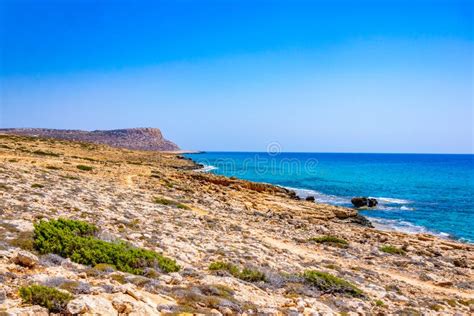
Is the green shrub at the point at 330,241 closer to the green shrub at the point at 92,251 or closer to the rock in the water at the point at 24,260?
the green shrub at the point at 92,251

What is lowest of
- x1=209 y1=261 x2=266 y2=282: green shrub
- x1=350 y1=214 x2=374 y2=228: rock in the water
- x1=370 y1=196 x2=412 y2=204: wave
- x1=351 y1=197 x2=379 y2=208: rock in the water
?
x1=370 y1=196 x2=412 y2=204: wave

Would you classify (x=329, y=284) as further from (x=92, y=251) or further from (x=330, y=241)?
(x=330, y=241)

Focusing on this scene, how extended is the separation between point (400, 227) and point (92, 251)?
32538 mm

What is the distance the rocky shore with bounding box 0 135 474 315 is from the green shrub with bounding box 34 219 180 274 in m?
0.07

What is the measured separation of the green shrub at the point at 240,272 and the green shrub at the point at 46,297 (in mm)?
4847

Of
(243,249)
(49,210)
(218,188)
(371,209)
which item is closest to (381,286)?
(243,249)

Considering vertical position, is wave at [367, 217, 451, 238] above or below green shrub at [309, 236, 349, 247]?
below

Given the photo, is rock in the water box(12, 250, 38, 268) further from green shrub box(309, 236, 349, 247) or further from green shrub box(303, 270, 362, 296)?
green shrub box(309, 236, 349, 247)

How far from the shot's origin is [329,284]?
10.9m

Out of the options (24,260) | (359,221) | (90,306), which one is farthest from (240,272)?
(359,221)

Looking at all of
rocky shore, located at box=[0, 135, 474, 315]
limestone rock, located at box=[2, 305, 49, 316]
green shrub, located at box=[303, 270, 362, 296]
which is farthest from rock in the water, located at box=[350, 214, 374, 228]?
limestone rock, located at box=[2, 305, 49, 316]

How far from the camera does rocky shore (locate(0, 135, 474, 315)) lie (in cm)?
721

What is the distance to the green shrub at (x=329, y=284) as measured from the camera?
10703 millimetres

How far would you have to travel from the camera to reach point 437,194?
62.3 meters
